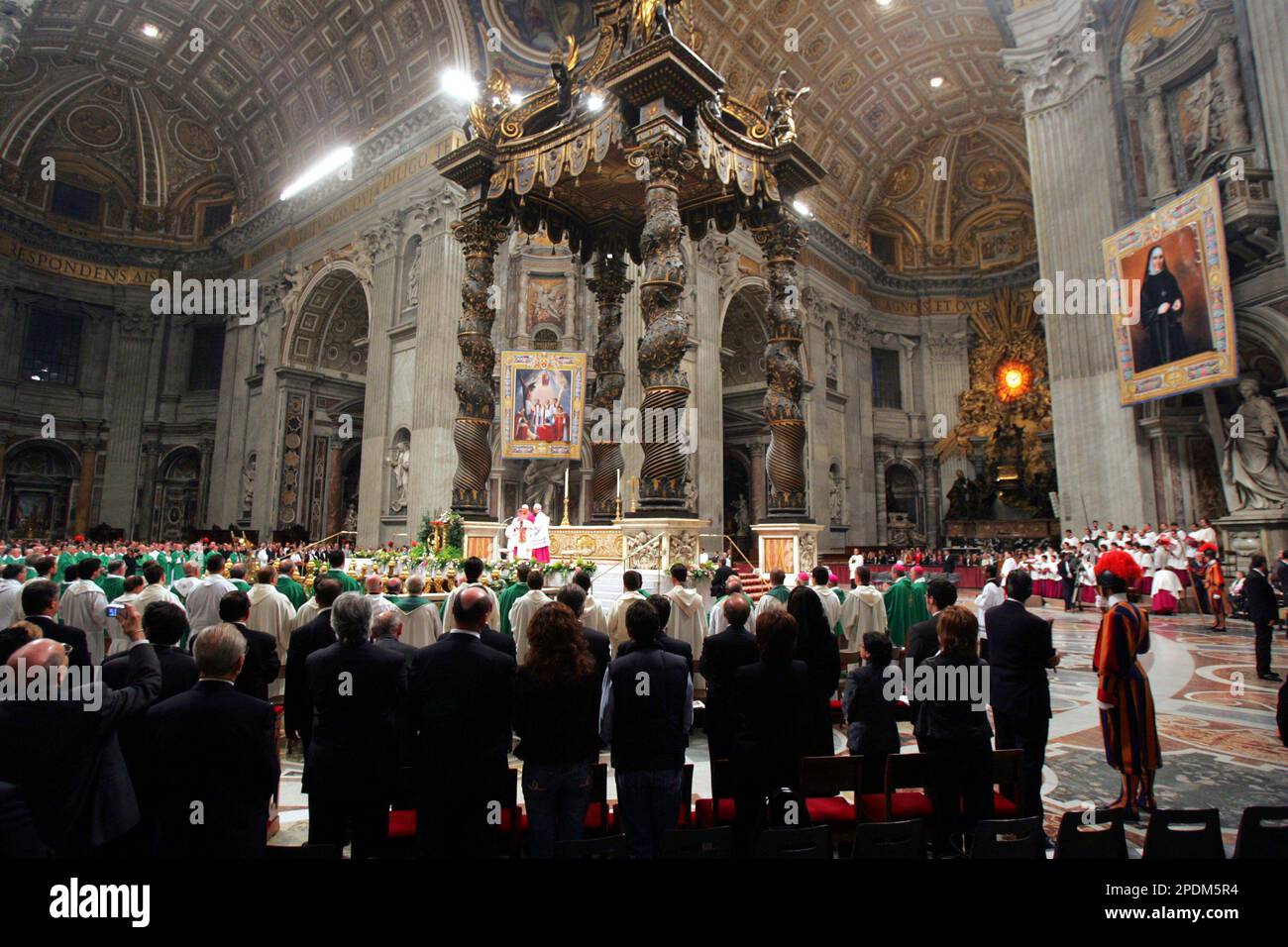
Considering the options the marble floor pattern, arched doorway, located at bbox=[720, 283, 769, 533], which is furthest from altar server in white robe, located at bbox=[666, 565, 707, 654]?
arched doorway, located at bbox=[720, 283, 769, 533]

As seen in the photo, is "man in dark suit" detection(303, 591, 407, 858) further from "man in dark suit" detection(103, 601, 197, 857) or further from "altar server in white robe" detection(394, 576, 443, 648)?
"altar server in white robe" detection(394, 576, 443, 648)

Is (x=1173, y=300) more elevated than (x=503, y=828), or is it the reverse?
(x=1173, y=300)

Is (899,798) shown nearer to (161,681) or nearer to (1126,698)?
(1126,698)

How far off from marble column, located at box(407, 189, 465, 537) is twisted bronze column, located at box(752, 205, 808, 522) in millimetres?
9442

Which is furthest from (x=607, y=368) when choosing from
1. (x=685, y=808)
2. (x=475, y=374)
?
(x=685, y=808)

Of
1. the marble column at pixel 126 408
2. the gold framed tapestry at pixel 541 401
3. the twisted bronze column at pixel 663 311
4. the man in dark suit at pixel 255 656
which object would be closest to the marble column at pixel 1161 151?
the twisted bronze column at pixel 663 311

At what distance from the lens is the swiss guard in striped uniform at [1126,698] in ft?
11.9

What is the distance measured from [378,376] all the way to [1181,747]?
18.2 metres

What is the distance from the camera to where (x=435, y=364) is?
54.6ft

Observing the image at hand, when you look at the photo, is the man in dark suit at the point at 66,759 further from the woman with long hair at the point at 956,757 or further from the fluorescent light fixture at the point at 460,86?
the fluorescent light fixture at the point at 460,86

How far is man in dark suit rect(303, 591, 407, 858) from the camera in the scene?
269cm

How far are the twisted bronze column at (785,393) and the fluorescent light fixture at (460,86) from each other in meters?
12.2

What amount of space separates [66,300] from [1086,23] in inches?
1311
